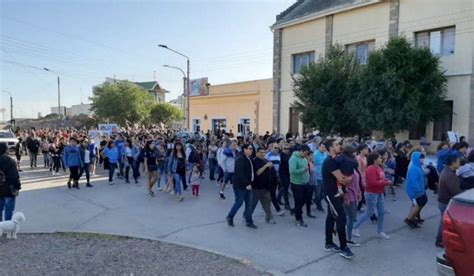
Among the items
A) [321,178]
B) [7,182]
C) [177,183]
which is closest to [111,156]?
[177,183]

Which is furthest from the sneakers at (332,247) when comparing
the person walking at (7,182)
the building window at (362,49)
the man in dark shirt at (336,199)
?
the building window at (362,49)

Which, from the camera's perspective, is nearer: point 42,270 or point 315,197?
point 42,270

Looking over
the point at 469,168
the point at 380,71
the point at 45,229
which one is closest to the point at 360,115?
the point at 380,71

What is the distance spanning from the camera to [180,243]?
21.3ft

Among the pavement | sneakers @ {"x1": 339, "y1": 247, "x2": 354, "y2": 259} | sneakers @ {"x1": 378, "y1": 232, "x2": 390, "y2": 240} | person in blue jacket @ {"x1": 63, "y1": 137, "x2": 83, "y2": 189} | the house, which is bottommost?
the pavement

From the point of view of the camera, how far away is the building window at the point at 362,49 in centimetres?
2198

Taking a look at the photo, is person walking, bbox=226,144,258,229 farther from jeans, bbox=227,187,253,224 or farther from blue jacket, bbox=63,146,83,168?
blue jacket, bbox=63,146,83,168

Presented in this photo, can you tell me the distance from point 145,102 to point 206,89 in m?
16.8

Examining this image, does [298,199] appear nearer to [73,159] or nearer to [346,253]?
[346,253]

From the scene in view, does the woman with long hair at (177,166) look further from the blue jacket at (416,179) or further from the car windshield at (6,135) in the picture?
the car windshield at (6,135)

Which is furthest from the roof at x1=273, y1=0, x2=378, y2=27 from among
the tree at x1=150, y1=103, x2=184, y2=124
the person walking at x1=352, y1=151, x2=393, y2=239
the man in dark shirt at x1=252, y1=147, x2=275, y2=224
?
the tree at x1=150, y1=103, x2=184, y2=124

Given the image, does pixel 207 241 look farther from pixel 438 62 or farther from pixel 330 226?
pixel 438 62

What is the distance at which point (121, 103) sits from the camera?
4850cm

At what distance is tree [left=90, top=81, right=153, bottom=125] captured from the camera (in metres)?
48.6
